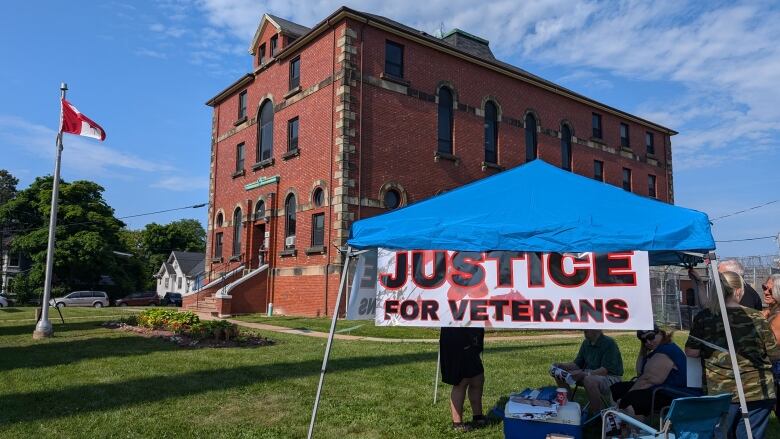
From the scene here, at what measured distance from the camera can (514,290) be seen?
17.8 ft

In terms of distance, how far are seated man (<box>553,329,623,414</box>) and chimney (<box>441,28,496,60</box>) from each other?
25.5m

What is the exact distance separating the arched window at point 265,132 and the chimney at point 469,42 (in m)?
10.2

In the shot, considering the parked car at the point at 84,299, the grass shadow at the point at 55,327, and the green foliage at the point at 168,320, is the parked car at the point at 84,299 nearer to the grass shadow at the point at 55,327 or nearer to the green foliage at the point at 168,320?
the grass shadow at the point at 55,327

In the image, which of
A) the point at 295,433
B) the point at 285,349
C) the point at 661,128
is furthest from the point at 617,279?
the point at 661,128

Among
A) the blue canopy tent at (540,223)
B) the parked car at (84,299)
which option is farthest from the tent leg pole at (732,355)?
the parked car at (84,299)

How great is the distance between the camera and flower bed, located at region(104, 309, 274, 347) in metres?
13.9

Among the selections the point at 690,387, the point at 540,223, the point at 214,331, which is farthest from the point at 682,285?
the point at 540,223

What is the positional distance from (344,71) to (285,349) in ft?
43.0

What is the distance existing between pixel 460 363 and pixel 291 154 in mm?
20680

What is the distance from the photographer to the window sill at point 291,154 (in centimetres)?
2536

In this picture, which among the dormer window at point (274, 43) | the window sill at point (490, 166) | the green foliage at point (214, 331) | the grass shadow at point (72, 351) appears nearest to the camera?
the grass shadow at point (72, 351)

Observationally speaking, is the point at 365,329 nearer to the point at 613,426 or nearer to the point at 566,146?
the point at 613,426

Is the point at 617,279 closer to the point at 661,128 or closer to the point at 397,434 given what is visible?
the point at 397,434

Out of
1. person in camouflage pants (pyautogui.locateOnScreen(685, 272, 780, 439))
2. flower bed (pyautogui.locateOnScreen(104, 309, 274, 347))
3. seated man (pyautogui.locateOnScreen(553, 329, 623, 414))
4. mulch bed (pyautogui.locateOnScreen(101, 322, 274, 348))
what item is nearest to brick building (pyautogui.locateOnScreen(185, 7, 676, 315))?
flower bed (pyautogui.locateOnScreen(104, 309, 274, 347))
